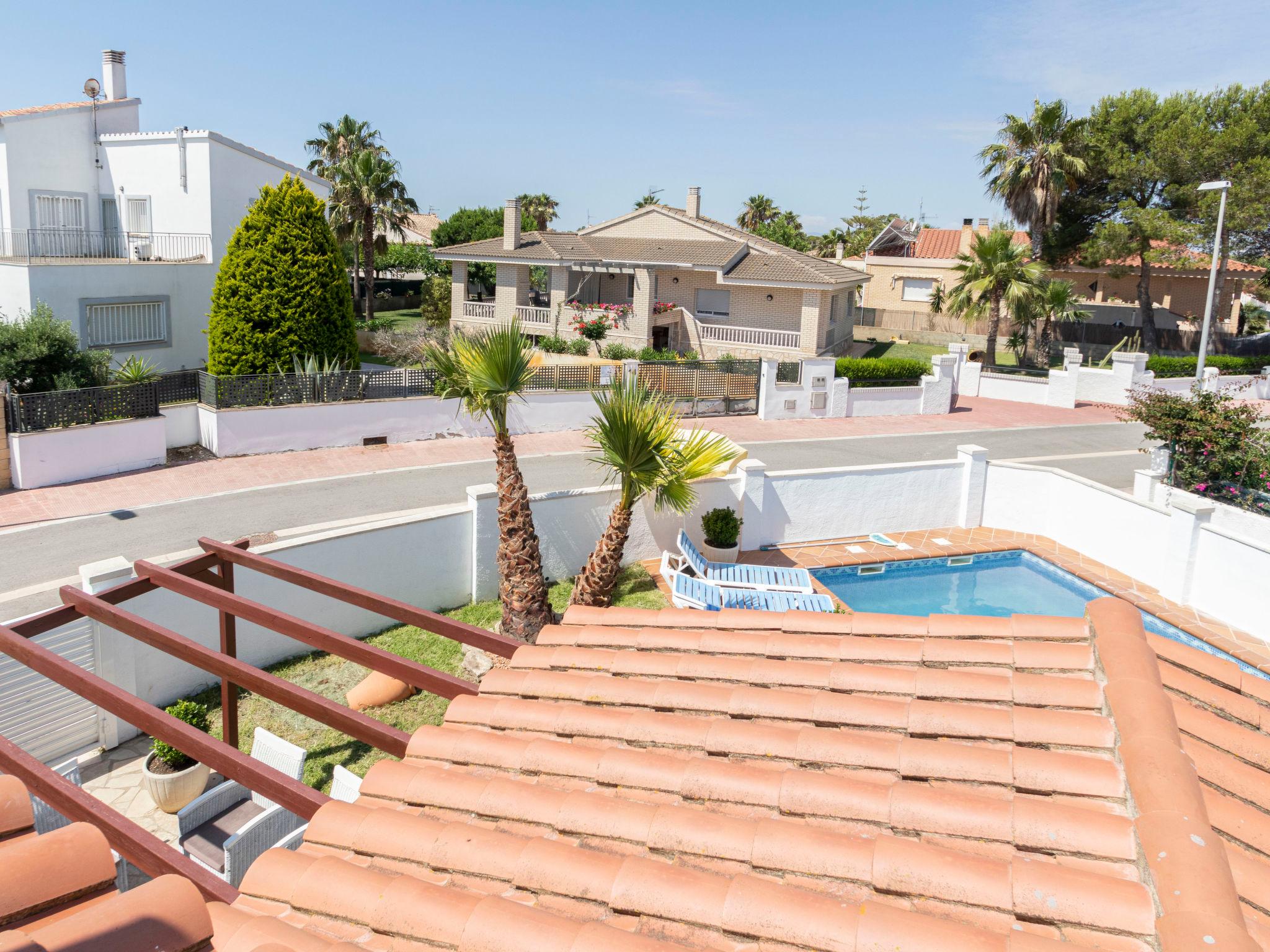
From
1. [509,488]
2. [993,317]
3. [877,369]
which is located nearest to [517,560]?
[509,488]

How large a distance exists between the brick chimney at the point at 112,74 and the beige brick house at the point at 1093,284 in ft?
128

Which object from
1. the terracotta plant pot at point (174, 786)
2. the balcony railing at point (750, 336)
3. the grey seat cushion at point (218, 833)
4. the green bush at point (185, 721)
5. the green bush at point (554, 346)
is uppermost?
the balcony railing at point (750, 336)

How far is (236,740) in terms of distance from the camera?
9977 millimetres

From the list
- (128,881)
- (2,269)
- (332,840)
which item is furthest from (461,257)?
(332,840)

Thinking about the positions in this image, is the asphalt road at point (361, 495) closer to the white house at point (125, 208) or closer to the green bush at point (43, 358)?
the green bush at point (43, 358)

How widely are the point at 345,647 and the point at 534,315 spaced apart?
1397 inches

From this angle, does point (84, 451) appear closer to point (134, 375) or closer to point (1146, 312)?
point (134, 375)

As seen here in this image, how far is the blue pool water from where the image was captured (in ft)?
53.5

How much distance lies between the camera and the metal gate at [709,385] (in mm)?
28062

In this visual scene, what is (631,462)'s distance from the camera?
13289mm

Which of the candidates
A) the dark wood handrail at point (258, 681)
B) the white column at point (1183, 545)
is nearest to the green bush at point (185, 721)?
the dark wood handrail at point (258, 681)

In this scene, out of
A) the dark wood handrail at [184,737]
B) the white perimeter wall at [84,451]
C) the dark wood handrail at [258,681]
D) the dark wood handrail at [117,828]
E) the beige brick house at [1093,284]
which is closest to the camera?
the dark wood handrail at [117,828]

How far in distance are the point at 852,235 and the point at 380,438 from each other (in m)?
73.2

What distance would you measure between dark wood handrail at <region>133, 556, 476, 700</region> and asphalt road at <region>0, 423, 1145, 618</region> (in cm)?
705
